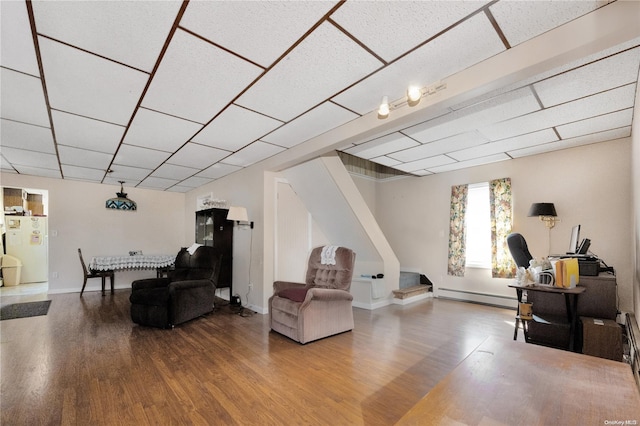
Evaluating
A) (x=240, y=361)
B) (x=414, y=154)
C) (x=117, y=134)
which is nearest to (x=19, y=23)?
(x=117, y=134)

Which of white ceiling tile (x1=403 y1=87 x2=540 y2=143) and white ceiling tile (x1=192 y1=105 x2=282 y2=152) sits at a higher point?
white ceiling tile (x1=403 y1=87 x2=540 y2=143)

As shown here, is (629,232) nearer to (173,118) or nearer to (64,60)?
(173,118)

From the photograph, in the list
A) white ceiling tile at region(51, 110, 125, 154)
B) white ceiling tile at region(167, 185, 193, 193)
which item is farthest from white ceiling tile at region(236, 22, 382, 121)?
white ceiling tile at region(167, 185, 193, 193)

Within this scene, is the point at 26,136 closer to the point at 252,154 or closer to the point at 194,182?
the point at 252,154

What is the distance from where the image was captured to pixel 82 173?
5648 mm

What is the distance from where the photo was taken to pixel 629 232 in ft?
12.6

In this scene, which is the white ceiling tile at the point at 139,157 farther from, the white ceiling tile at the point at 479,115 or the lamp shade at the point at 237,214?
the white ceiling tile at the point at 479,115

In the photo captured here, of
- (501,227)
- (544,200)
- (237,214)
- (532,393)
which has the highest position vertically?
(544,200)

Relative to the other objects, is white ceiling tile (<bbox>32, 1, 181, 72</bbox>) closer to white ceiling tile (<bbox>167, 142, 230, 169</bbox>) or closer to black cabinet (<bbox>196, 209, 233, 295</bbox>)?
white ceiling tile (<bbox>167, 142, 230, 169</bbox>)

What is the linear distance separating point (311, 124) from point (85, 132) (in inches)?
110

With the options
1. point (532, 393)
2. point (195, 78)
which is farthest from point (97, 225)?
point (532, 393)

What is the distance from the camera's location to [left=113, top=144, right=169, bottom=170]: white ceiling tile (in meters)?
4.12

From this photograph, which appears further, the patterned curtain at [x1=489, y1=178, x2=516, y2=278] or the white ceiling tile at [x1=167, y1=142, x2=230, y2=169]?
the patterned curtain at [x1=489, y1=178, x2=516, y2=278]

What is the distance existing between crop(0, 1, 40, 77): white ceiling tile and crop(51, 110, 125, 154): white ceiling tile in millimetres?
924
